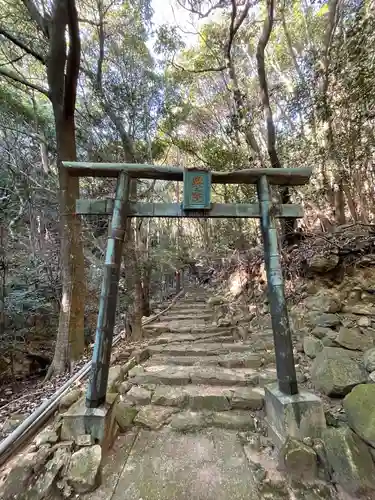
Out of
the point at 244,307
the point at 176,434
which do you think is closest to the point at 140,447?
the point at 176,434

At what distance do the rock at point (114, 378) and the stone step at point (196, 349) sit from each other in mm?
1202

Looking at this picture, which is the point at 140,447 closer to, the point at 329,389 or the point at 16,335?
the point at 329,389

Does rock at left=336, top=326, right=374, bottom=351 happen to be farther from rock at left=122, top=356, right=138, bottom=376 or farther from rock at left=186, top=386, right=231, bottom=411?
rock at left=122, top=356, right=138, bottom=376

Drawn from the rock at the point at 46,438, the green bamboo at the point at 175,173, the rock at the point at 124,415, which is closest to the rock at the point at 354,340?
the green bamboo at the point at 175,173

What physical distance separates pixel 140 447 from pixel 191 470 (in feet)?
2.00

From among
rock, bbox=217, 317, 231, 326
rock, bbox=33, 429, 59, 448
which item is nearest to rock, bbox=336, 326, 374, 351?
rock, bbox=217, 317, 231, 326

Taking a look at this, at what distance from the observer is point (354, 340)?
3.32m

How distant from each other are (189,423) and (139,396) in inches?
29.6

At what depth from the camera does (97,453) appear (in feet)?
6.78

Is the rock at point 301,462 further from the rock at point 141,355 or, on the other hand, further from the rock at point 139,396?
the rock at point 141,355

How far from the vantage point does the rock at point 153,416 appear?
108 inches

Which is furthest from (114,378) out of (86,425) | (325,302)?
(325,302)

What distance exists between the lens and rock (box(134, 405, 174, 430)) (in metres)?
2.74

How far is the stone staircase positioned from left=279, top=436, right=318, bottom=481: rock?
28.1 inches
